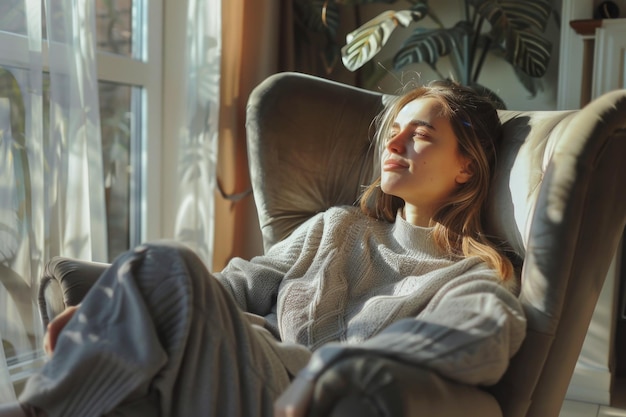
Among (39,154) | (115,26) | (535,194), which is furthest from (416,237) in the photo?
(115,26)

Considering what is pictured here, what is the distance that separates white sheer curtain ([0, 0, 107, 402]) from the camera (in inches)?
63.0

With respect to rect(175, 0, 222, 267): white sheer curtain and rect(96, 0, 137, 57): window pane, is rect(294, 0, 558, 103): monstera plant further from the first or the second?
rect(96, 0, 137, 57): window pane

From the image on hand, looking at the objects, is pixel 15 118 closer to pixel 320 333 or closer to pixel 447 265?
pixel 320 333

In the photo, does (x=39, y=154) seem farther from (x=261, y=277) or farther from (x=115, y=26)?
(x=115, y=26)

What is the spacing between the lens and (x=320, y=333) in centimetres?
139

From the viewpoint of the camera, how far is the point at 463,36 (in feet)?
7.98

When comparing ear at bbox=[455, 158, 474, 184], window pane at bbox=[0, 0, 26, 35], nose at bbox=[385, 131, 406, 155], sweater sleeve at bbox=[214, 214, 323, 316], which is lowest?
sweater sleeve at bbox=[214, 214, 323, 316]

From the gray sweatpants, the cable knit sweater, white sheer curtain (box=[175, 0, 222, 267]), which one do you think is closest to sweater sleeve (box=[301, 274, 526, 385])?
the cable knit sweater

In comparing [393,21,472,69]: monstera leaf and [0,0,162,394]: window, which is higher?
[393,21,472,69]: monstera leaf

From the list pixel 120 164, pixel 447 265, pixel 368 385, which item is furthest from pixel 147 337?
pixel 120 164

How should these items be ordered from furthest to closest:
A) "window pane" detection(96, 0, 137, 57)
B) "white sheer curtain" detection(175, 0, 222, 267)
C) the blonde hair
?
"white sheer curtain" detection(175, 0, 222, 267), "window pane" detection(96, 0, 137, 57), the blonde hair

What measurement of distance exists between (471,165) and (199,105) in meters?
1.02

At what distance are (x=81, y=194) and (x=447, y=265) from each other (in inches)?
34.0

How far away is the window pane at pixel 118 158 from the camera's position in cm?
220
